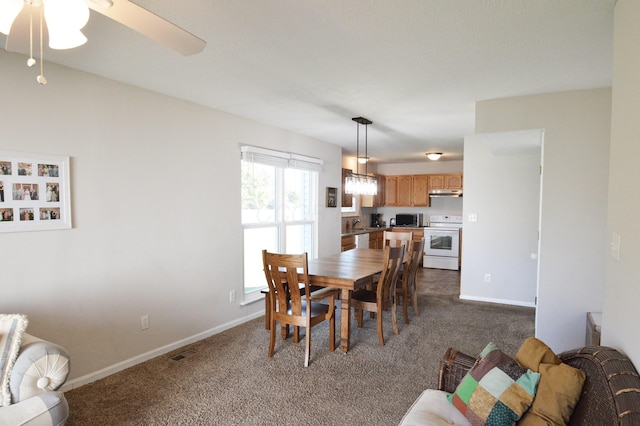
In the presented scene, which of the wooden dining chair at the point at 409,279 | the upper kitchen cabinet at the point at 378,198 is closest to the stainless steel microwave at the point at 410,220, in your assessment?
the upper kitchen cabinet at the point at 378,198

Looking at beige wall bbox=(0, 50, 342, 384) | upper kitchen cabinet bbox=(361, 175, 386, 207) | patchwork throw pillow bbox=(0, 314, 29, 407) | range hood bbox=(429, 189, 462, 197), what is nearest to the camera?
patchwork throw pillow bbox=(0, 314, 29, 407)

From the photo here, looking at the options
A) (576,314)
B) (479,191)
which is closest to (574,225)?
(576,314)

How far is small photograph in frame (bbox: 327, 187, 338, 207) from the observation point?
5805 millimetres

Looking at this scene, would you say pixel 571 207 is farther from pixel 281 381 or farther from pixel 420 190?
pixel 420 190

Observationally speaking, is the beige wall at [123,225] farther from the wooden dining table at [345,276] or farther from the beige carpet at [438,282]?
the beige carpet at [438,282]

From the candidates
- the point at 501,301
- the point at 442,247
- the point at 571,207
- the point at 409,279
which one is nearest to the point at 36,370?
the point at 409,279

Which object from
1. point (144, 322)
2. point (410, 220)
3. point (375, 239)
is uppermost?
point (410, 220)

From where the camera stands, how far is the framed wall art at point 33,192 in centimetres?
236

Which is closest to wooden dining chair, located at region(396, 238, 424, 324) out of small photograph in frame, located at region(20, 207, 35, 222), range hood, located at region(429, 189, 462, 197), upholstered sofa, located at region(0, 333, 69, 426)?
upholstered sofa, located at region(0, 333, 69, 426)

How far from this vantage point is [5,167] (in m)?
2.35

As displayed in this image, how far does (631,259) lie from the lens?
1.36 m

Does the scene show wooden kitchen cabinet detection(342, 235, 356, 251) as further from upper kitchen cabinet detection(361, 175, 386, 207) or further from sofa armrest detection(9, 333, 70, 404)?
sofa armrest detection(9, 333, 70, 404)

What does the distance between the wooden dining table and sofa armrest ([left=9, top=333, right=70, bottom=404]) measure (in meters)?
1.95

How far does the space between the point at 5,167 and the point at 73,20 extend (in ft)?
5.53
